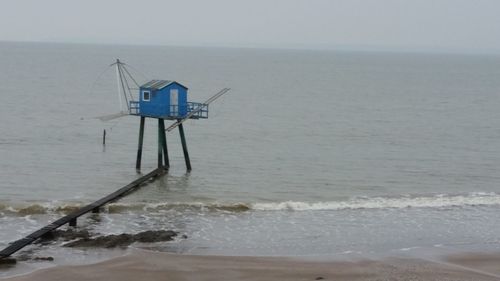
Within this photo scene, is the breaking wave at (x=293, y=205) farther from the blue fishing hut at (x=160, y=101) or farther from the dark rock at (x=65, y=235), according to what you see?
the blue fishing hut at (x=160, y=101)

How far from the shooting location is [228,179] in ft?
117

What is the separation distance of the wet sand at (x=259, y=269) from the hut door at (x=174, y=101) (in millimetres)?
13785

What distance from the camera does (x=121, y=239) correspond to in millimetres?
22406

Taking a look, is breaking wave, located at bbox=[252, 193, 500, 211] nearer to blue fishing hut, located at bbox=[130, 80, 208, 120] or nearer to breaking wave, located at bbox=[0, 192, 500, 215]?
breaking wave, located at bbox=[0, 192, 500, 215]

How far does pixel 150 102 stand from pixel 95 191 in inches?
200

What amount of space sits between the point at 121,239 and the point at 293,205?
928 cm

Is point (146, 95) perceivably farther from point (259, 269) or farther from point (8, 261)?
point (259, 269)

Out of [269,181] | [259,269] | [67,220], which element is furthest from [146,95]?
[259,269]

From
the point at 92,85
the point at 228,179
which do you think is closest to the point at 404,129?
the point at 228,179

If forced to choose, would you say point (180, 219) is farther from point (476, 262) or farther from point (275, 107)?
point (275, 107)

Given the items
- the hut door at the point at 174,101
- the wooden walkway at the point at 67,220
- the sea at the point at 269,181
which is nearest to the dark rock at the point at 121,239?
the sea at the point at 269,181

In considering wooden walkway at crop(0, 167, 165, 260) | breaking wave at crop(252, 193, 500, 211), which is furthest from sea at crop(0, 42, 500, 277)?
wooden walkway at crop(0, 167, 165, 260)

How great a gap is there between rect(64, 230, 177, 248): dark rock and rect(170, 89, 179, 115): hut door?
11416mm

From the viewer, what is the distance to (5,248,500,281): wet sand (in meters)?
18.8
